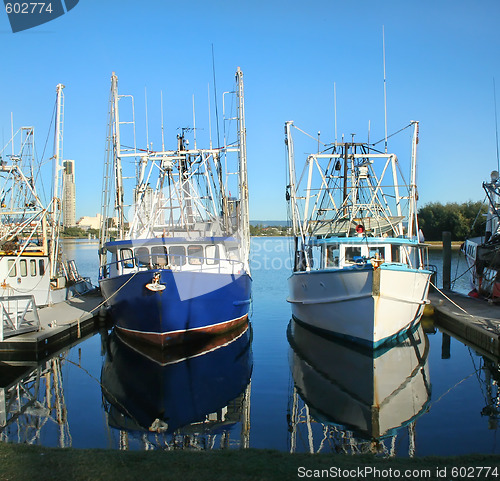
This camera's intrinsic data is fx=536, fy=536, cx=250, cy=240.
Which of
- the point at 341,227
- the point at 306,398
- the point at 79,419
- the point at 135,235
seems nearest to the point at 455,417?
the point at 306,398

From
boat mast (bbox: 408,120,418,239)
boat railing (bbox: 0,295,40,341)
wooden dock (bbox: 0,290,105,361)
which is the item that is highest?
boat mast (bbox: 408,120,418,239)

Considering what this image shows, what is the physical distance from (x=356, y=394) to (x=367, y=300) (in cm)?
406

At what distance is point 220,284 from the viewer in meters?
17.8

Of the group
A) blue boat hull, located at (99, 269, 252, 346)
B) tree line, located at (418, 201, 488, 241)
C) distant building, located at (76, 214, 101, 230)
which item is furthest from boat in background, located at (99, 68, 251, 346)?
distant building, located at (76, 214, 101, 230)

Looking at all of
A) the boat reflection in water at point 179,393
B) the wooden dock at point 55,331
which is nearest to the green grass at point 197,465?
the boat reflection in water at point 179,393

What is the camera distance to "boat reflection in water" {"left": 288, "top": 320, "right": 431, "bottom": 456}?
31.8 ft

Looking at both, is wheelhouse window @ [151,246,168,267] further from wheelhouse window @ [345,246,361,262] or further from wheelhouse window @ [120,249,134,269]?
wheelhouse window @ [345,246,361,262]

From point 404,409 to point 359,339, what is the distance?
538cm

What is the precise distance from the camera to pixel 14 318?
16000mm

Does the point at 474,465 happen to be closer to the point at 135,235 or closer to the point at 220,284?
the point at 220,284

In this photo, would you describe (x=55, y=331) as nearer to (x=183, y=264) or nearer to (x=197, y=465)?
(x=183, y=264)

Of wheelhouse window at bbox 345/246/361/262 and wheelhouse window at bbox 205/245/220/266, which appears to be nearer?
wheelhouse window at bbox 345/246/361/262

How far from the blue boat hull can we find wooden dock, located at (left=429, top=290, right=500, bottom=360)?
7.53 m

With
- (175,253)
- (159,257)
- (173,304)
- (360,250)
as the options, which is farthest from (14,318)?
(360,250)
